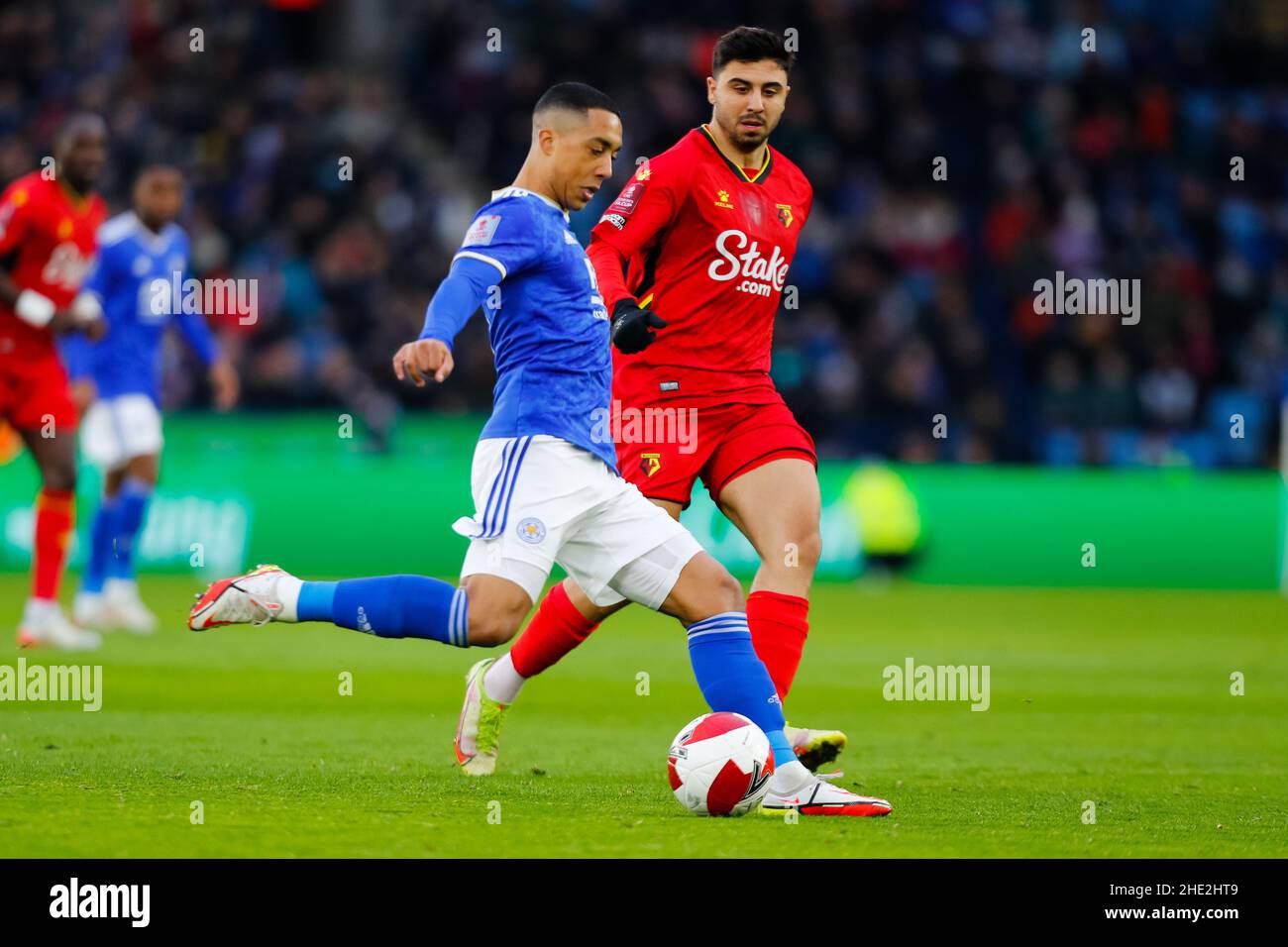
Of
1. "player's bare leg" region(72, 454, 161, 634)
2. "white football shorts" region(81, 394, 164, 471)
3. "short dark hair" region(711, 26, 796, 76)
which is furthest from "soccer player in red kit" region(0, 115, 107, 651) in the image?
Result: "short dark hair" region(711, 26, 796, 76)

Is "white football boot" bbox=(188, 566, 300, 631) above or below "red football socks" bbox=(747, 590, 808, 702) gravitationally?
above

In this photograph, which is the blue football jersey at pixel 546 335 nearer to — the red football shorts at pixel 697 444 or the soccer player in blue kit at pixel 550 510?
the soccer player in blue kit at pixel 550 510

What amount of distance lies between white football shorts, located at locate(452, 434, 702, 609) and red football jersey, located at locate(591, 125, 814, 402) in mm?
1059

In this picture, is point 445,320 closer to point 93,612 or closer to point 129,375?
point 93,612

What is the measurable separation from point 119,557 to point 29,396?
5.89 feet

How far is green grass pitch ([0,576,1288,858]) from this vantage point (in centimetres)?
540

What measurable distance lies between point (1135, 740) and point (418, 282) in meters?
13.4

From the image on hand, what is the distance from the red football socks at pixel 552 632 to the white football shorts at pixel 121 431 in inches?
243

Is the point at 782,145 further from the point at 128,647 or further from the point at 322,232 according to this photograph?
the point at 128,647

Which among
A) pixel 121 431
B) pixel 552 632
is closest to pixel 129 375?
pixel 121 431

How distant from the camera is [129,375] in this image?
12.8 m

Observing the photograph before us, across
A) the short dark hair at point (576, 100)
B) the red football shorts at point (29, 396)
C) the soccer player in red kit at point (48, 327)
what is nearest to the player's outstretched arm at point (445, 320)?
the short dark hair at point (576, 100)

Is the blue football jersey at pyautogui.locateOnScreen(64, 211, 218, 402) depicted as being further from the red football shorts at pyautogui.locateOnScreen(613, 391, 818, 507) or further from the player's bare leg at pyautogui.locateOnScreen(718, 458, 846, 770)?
the player's bare leg at pyautogui.locateOnScreen(718, 458, 846, 770)

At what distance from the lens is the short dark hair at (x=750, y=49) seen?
716 cm
